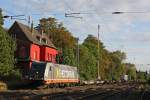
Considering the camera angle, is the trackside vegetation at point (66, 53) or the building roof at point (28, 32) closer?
the trackside vegetation at point (66, 53)

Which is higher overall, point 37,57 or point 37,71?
point 37,57

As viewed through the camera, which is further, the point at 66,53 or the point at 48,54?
the point at 48,54

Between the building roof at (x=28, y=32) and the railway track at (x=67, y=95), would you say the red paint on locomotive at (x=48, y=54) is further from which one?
the railway track at (x=67, y=95)

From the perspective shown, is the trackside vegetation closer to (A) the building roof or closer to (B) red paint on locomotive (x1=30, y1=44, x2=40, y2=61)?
(B) red paint on locomotive (x1=30, y1=44, x2=40, y2=61)

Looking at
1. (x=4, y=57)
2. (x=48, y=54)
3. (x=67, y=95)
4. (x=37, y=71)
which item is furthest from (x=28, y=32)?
(x=67, y=95)

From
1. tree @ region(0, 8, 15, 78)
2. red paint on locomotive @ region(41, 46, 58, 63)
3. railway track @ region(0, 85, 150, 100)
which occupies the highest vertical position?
red paint on locomotive @ region(41, 46, 58, 63)

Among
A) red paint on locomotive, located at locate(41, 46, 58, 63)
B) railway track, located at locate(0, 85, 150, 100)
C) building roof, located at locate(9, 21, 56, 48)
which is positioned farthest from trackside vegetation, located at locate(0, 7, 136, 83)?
railway track, located at locate(0, 85, 150, 100)

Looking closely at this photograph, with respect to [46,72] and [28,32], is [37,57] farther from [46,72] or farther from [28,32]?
[46,72]

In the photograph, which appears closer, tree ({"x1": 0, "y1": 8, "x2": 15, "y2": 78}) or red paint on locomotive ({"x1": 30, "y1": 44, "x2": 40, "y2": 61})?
tree ({"x1": 0, "y1": 8, "x2": 15, "y2": 78})

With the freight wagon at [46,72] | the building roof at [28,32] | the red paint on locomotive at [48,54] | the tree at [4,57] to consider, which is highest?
the building roof at [28,32]

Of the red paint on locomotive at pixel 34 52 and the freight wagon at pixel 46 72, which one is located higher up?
the red paint on locomotive at pixel 34 52

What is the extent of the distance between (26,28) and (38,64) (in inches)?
1274

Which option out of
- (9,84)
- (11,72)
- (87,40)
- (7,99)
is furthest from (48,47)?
(7,99)

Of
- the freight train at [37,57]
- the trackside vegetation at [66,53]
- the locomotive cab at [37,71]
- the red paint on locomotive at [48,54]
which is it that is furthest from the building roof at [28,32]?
the locomotive cab at [37,71]
